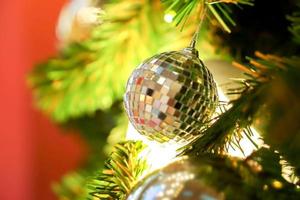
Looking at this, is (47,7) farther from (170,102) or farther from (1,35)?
(170,102)

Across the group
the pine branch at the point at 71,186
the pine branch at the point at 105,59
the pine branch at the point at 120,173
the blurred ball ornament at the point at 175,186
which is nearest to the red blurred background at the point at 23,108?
the pine branch at the point at 71,186

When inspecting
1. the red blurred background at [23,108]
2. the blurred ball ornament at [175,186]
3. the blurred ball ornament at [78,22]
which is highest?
the blurred ball ornament at [78,22]

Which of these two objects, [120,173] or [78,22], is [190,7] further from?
[78,22]

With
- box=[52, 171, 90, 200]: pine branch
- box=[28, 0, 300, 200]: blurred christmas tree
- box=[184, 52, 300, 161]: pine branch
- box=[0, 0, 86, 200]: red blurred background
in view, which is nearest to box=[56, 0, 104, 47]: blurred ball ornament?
box=[28, 0, 300, 200]: blurred christmas tree

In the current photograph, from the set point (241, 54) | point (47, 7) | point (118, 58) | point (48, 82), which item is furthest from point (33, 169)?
point (241, 54)

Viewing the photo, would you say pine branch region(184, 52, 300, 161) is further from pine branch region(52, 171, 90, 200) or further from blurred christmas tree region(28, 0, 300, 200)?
pine branch region(52, 171, 90, 200)

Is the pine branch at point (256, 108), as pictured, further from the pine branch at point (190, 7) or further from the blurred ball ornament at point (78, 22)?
the blurred ball ornament at point (78, 22)

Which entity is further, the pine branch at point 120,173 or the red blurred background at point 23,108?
the red blurred background at point 23,108
